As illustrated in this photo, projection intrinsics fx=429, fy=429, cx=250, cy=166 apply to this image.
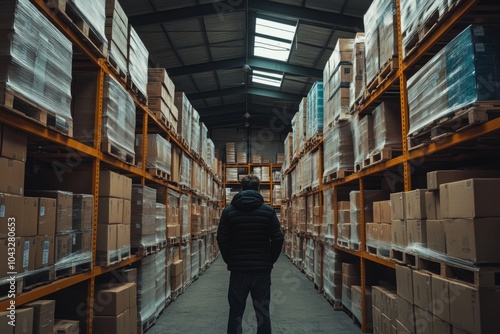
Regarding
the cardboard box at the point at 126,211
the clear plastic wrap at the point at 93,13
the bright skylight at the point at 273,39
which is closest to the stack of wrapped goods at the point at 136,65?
the clear plastic wrap at the point at 93,13

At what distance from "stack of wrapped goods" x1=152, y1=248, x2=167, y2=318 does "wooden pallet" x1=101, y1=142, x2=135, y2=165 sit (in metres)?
1.94

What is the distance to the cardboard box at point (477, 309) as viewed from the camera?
9.29 ft

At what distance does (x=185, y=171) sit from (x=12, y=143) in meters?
6.33

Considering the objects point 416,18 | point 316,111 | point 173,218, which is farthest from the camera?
point 316,111

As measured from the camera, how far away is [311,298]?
8.13m

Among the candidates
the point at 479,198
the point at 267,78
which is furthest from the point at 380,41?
the point at 267,78

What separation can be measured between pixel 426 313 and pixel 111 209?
327cm

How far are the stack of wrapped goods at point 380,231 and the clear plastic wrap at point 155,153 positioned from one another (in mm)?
3350

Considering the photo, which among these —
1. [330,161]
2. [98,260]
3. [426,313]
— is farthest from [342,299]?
[98,260]

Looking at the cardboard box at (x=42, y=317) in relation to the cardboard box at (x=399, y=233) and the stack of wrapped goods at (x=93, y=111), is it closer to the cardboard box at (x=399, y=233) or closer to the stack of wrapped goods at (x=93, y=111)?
the stack of wrapped goods at (x=93, y=111)

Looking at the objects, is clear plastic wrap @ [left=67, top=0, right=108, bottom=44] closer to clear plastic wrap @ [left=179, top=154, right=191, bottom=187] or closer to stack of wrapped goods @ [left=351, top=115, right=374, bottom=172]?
stack of wrapped goods @ [left=351, top=115, right=374, bottom=172]

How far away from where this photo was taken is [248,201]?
4.48m

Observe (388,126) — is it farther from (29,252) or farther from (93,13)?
(29,252)

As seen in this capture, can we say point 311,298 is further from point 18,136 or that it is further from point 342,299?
point 18,136
